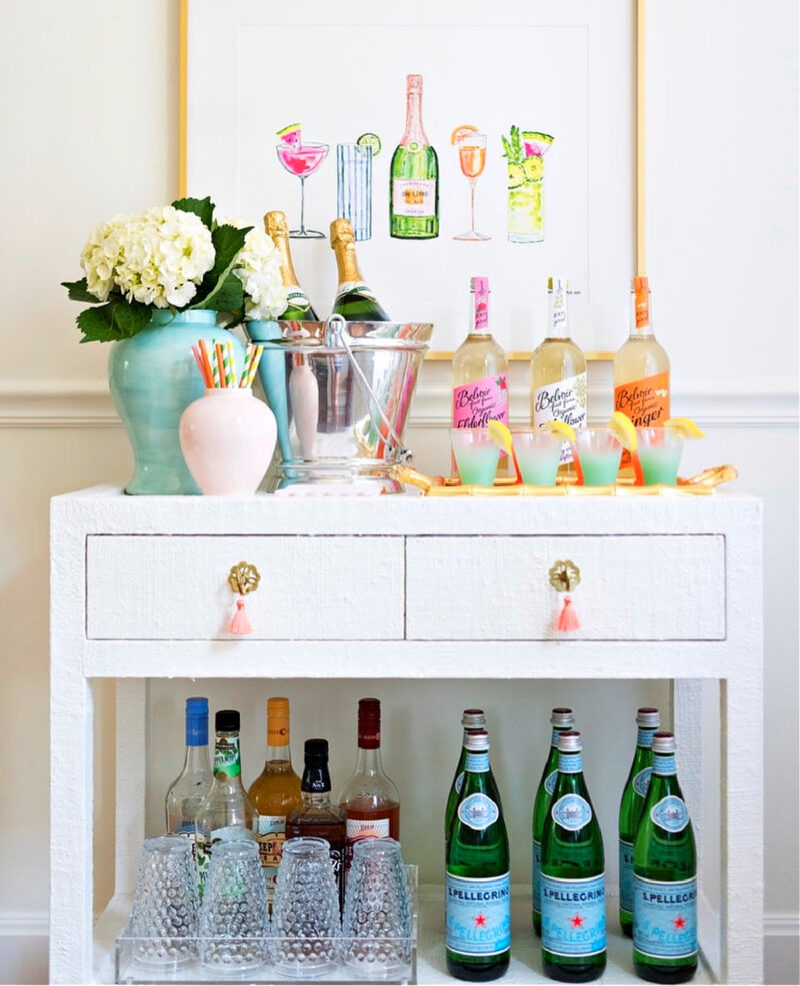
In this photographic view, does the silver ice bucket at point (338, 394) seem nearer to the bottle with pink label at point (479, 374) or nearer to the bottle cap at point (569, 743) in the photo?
the bottle with pink label at point (479, 374)

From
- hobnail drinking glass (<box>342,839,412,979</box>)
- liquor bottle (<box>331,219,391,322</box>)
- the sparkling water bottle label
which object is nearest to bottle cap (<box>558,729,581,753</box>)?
the sparkling water bottle label

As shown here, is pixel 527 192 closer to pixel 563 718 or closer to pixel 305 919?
pixel 563 718

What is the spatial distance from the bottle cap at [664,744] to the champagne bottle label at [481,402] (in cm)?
42

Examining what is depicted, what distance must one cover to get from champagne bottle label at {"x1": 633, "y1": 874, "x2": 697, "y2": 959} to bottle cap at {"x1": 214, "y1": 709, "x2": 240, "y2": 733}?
52cm

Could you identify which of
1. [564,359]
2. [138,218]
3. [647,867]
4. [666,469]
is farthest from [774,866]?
[138,218]

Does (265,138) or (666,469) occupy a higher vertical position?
(265,138)

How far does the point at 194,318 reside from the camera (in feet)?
4.17

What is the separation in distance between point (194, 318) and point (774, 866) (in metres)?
1.10

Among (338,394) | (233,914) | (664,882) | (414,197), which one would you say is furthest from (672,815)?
(414,197)

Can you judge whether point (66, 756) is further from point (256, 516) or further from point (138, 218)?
point (138, 218)

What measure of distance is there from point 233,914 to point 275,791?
203 mm

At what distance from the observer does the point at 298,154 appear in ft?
4.92

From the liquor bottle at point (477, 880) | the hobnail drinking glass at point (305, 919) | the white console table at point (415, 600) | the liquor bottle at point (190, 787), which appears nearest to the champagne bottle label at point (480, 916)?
the liquor bottle at point (477, 880)

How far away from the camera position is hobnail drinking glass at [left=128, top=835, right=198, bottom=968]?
1.23 metres
